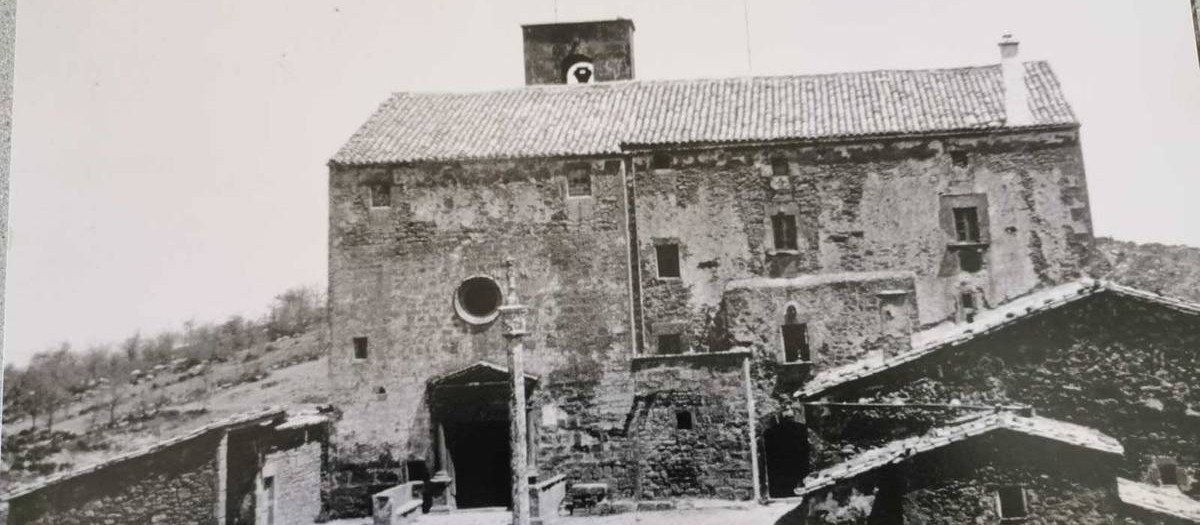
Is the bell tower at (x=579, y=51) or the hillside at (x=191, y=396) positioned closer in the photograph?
the hillside at (x=191, y=396)

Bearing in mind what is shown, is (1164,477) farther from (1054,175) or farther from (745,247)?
(745,247)

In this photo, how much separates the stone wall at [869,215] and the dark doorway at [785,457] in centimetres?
106

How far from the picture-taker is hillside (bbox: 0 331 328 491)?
18.6ft

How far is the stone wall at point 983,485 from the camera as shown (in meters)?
5.17

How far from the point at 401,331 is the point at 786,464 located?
375cm

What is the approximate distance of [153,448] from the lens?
21.1ft

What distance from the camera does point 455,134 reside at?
814 cm

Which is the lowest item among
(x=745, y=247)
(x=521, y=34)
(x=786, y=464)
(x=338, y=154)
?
(x=786, y=464)

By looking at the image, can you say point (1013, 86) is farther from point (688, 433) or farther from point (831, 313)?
point (688, 433)

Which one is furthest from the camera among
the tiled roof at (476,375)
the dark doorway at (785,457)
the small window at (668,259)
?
the tiled roof at (476,375)

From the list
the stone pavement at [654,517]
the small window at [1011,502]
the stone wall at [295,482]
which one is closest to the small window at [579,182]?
the stone pavement at [654,517]

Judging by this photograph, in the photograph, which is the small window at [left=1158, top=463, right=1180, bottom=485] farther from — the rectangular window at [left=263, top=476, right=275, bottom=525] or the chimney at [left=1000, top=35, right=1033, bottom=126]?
the rectangular window at [left=263, top=476, right=275, bottom=525]

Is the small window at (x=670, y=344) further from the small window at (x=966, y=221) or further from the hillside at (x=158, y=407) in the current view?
the hillside at (x=158, y=407)

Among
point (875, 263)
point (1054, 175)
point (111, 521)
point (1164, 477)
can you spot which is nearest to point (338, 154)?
point (111, 521)
